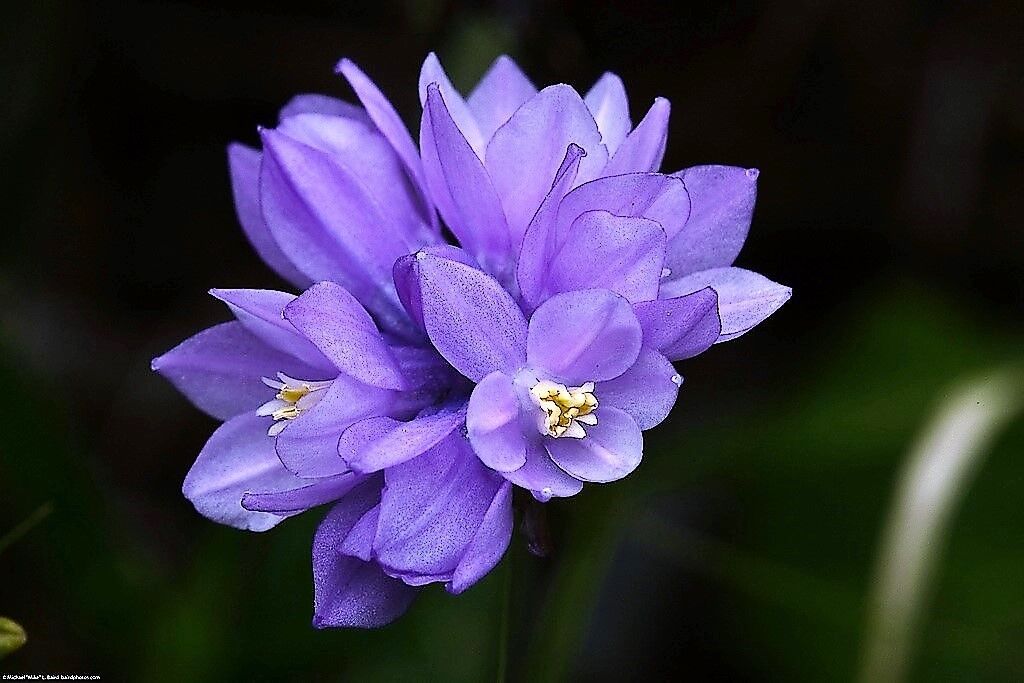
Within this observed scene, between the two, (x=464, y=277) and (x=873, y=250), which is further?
(x=873, y=250)

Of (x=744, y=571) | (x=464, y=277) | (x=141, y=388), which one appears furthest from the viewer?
(x=141, y=388)

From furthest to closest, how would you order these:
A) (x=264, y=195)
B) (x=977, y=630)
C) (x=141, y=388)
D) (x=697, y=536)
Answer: (x=141, y=388) < (x=697, y=536) < (x=977, y=630) < (x=264, y=195)

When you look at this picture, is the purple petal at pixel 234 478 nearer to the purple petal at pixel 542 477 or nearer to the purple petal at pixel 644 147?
the purple petal at pixel 542 477

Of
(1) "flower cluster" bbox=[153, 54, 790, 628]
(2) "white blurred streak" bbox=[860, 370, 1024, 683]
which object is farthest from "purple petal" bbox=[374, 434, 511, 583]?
(2) "white blurred streak" bbox=[860, 370, 1024, 683]

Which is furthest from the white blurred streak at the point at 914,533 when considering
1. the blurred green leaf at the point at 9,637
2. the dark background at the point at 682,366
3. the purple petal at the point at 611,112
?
the blurred green leaf at the point at 9,637

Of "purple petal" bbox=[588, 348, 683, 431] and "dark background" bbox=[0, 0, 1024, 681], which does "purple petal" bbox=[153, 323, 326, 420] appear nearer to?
"purple petal" bbox=[588, 348, 683, 431]

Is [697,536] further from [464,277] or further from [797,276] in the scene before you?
[464,277]

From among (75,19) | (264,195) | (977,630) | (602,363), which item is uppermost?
(75,19)

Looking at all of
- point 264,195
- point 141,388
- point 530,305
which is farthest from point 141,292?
point 530,305
